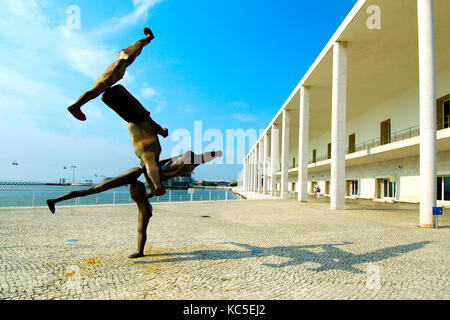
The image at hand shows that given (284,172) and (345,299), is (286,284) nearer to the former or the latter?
(345,299)

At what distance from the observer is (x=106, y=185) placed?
4.18 metres

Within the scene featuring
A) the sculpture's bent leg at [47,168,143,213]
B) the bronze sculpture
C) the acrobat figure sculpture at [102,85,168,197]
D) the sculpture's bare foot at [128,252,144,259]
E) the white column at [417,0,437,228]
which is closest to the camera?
the bronze sculpture

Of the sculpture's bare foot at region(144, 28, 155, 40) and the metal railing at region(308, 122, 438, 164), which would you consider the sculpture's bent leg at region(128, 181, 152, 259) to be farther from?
the metal railing at region(308, 122, 438, 164)

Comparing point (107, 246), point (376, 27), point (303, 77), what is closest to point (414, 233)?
point (107, 246)

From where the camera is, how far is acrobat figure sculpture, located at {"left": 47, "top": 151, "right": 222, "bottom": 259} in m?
4.12

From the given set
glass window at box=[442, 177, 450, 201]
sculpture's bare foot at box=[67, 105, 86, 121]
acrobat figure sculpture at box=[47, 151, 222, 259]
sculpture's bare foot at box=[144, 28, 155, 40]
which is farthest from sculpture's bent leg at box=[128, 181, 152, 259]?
glass window at box=[442, 177, 450, 201]

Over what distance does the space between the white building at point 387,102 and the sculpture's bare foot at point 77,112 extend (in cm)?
1063

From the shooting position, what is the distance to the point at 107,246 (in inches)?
212

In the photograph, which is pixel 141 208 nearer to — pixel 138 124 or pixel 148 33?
pixel 138 124

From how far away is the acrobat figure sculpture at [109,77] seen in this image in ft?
12.4

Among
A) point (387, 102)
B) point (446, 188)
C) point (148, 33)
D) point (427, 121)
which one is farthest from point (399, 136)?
point (148, 33)

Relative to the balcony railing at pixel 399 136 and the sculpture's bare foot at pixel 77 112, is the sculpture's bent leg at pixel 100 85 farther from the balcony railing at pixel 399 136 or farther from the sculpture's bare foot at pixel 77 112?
the balcony railing at pixel 399 136

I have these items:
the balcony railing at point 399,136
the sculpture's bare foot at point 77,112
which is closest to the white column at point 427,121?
the balcony railing at point 399,136

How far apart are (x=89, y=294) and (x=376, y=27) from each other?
56.7ft
